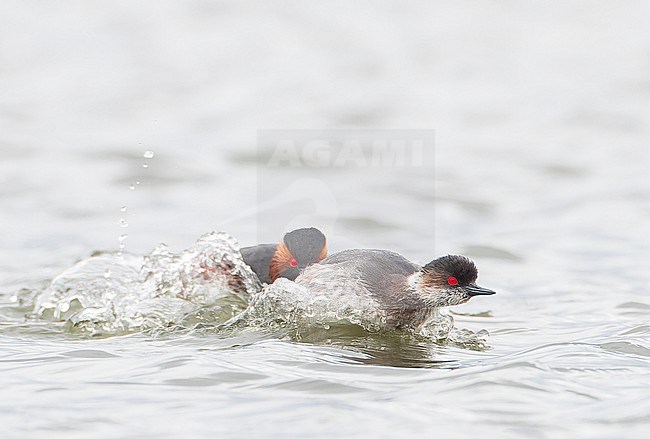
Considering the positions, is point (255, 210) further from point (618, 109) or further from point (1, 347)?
point (618, 109)

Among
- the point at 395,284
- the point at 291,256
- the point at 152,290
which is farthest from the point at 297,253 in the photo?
the point at 152,290

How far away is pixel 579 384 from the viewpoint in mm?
6559

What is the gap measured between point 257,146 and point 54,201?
3.26 m

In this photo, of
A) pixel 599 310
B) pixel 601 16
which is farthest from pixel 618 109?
pixel 599 310

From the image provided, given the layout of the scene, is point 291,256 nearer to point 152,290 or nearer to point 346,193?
point 152,290

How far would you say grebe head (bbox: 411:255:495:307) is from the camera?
24.8 feet

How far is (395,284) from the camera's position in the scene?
784 centimetres

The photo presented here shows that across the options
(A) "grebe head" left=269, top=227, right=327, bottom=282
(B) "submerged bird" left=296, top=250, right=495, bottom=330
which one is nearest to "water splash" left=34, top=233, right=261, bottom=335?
(A) "grebe head" left=269, top=227, right=327, bottom=282

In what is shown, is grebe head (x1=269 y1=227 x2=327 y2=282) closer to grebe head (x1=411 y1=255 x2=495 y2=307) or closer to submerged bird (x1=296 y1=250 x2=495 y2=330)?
submerged bird (x1=296 y1=250 x2=495 y2=330)

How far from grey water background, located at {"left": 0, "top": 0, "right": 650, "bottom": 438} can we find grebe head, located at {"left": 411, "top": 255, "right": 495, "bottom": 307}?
1.25ft

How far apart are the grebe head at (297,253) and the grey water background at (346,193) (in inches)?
43.2

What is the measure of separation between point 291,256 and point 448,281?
1.63m

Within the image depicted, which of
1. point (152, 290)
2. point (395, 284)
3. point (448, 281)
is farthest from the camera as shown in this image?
point (152, 290)

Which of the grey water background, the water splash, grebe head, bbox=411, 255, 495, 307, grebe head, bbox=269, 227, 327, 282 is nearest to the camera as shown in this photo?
the grey water background
